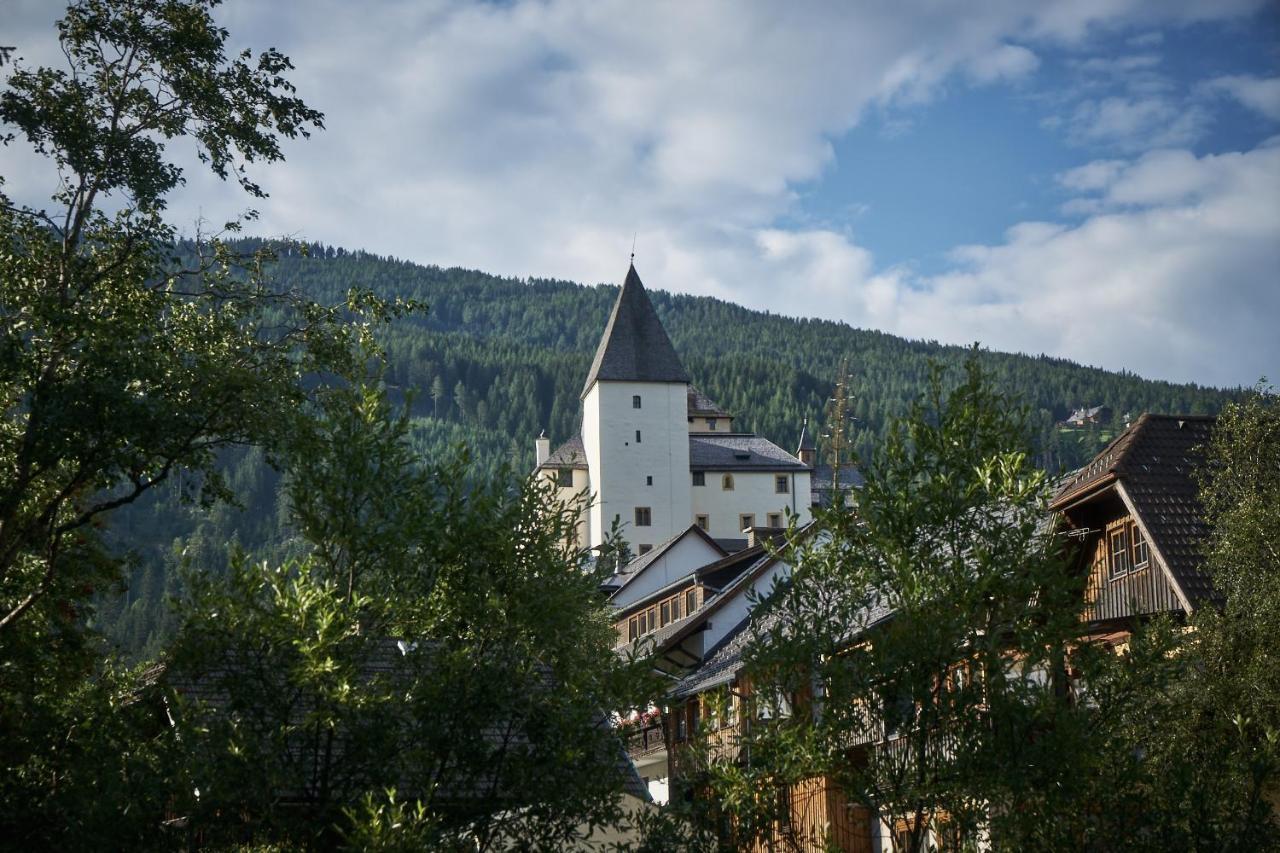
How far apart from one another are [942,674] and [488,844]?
4.43 m

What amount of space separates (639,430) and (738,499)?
769 cm

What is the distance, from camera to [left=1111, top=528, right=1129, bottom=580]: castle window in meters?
Answer: 27.1

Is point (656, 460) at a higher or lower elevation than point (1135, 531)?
higher

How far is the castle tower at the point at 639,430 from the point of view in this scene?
88625mm

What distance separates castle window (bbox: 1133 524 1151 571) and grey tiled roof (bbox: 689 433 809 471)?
65.1 metres

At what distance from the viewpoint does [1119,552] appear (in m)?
27.4

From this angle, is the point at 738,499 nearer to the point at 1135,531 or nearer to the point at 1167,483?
the point at 1135,531

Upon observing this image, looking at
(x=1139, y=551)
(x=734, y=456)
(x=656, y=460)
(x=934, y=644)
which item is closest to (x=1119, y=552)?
(x=1139, y=551)

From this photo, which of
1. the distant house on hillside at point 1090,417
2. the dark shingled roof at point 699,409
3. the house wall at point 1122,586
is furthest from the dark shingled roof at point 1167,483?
the distant house on hillside at point 1090,417

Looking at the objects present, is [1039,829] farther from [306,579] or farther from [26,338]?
[26,338]

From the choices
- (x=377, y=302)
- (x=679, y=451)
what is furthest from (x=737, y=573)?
(x=679, y=451)

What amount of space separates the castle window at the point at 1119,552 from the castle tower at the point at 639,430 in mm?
60106

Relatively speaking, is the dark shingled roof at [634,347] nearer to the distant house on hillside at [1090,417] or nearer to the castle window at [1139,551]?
the castle window at [1139,551]

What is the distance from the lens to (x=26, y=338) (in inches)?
702
